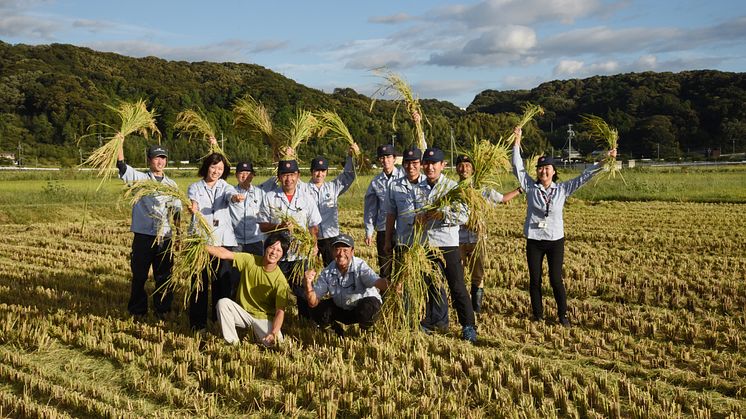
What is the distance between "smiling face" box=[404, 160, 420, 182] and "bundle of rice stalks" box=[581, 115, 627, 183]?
1.99m

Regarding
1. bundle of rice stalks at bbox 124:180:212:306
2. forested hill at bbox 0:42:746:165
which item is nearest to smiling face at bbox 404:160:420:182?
bundle of rice stalks at bbox 124:180:212:306

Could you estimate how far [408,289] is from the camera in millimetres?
5465

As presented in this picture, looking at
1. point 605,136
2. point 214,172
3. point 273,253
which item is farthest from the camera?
point 605,136

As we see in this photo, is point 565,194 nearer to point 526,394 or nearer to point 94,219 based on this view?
point 526,394

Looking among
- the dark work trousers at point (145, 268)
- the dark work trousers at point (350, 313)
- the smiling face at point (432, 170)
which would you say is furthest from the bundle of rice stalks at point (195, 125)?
the smiling face at point (432, 170)

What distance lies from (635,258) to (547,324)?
16.4 feet

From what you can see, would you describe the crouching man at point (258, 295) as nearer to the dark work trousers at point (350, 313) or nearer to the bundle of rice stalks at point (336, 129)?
the dark work trousers at point (350, 313)

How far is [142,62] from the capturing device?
4227 inches

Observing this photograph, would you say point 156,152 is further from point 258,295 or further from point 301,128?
point 301,128

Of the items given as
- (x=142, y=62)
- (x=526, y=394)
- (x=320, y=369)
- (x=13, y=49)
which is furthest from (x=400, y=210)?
(x=142, y=62)

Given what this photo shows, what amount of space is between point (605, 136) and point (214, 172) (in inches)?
159

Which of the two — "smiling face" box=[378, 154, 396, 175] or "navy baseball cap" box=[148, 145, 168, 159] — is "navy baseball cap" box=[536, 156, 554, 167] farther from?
"navy baseball cap" box=[148, 145, 168, 159]

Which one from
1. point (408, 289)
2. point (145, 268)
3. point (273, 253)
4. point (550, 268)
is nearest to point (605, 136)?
point (550, 268)

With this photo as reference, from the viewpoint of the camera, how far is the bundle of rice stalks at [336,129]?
7.81 m
